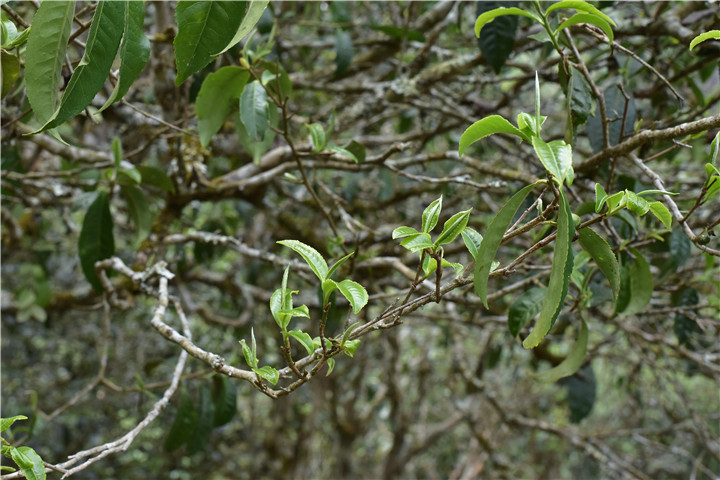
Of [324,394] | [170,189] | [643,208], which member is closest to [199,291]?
[324,394]

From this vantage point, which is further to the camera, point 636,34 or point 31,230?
point 31,230

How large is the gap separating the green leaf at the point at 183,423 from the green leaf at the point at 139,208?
0.41 metres

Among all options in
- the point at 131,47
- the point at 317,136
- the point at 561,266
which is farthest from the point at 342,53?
the point at 561,266

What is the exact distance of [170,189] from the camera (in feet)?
4.82

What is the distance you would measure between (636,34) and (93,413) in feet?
9.88

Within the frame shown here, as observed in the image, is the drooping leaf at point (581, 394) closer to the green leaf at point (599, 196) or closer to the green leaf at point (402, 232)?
the green leaf at point (599, 196)

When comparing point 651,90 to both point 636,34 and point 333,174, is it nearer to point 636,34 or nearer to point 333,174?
point 636,34

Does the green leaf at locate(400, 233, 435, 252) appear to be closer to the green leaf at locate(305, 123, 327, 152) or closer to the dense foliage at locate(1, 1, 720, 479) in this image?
the dense foliage at locate(1, 1, 720, 479)

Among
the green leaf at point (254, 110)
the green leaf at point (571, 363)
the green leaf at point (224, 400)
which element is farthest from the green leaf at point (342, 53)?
the green leaf at point (571, 363)

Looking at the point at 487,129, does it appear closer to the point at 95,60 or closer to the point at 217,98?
the point at 95,60

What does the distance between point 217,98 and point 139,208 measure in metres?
0.42

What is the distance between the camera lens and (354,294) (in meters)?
0.70

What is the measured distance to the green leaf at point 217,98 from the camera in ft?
3.85

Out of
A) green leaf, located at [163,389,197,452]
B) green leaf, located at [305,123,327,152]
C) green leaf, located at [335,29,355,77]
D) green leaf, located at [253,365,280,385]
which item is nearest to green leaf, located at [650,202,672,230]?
green leaf, located at [253,365,280,385]
